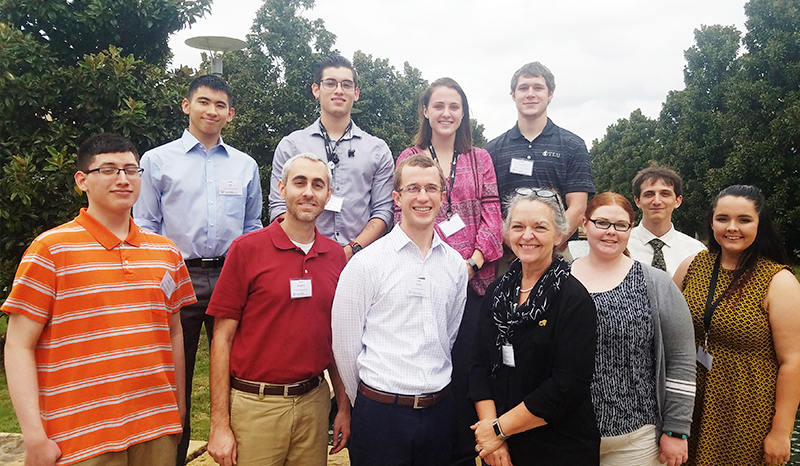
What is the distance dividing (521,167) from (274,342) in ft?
6.76

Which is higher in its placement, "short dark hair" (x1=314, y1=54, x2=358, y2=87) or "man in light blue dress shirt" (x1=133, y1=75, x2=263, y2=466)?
"short dark hair" (x1=314, y1=54, x2=358, y2=87)

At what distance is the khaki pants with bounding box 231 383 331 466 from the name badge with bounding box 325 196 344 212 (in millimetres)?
1293

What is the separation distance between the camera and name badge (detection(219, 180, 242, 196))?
3465 mm

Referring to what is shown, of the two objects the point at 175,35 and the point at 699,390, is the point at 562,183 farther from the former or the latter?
the point at 175,35

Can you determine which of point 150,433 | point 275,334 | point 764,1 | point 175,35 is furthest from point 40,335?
point 764,1

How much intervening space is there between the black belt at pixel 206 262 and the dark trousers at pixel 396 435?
1.45 meters

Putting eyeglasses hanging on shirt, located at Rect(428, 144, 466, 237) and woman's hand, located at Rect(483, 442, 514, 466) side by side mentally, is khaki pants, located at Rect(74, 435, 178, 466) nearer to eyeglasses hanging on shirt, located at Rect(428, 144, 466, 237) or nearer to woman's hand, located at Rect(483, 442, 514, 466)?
woman's hand, located at Rect(483, 442, 514, 466)

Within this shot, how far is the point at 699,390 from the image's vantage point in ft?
9.43

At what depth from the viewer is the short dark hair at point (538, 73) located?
11.9ft

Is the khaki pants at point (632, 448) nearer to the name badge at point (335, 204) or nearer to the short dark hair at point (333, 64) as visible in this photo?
the name badge at point (335, 204)

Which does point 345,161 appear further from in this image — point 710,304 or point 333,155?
point 710,304

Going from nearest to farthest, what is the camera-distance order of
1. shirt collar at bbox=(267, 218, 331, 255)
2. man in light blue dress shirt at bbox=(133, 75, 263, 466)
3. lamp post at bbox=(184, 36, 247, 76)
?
1. shirt collar at bbox=(267, 218, 331, 255)
2. man in light blue dress shirt at bbox=(133, 75, 263, 466)
3. lamp post at bbox=(184, 36, 247, 76)

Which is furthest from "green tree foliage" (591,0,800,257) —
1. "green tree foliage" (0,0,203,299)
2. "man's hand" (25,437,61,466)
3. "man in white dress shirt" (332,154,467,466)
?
"man's hand" (25,437,61,466)

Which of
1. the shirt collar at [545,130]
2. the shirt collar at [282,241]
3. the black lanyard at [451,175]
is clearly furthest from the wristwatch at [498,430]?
the shirt collar at [545,130]
